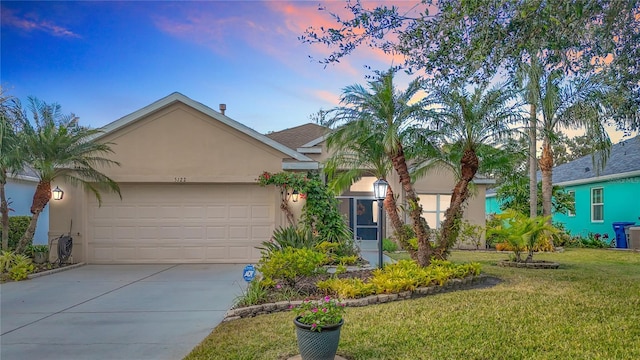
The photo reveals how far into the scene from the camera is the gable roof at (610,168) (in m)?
16.9

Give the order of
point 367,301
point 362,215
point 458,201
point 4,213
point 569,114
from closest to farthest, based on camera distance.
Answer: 1. point 367,301
2. point 458,201
3. point 4,213
4. point 569,114
5. point 362,215

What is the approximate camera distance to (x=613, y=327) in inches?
207

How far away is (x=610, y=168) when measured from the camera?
18266 mm

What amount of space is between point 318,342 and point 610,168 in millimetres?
19096

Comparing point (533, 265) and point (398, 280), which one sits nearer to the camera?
point (398, 280)

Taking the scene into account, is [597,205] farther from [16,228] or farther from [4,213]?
[16,228]

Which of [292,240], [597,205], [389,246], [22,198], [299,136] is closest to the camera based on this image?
[292,240]

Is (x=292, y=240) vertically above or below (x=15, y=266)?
above

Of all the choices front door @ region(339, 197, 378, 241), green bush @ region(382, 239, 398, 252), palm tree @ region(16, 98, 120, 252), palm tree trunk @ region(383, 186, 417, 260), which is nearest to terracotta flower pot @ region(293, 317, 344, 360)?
palm tree trunk @ region(383, 186, 417, 260)

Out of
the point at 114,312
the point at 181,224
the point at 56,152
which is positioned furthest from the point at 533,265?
the point at 56,152

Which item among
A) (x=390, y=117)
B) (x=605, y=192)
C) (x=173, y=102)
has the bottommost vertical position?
(x=605, y=192)

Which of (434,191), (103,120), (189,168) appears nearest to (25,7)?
(189,168)

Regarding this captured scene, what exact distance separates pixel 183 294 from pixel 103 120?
1144 centimetres

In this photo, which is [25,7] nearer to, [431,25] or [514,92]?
[431,25]
